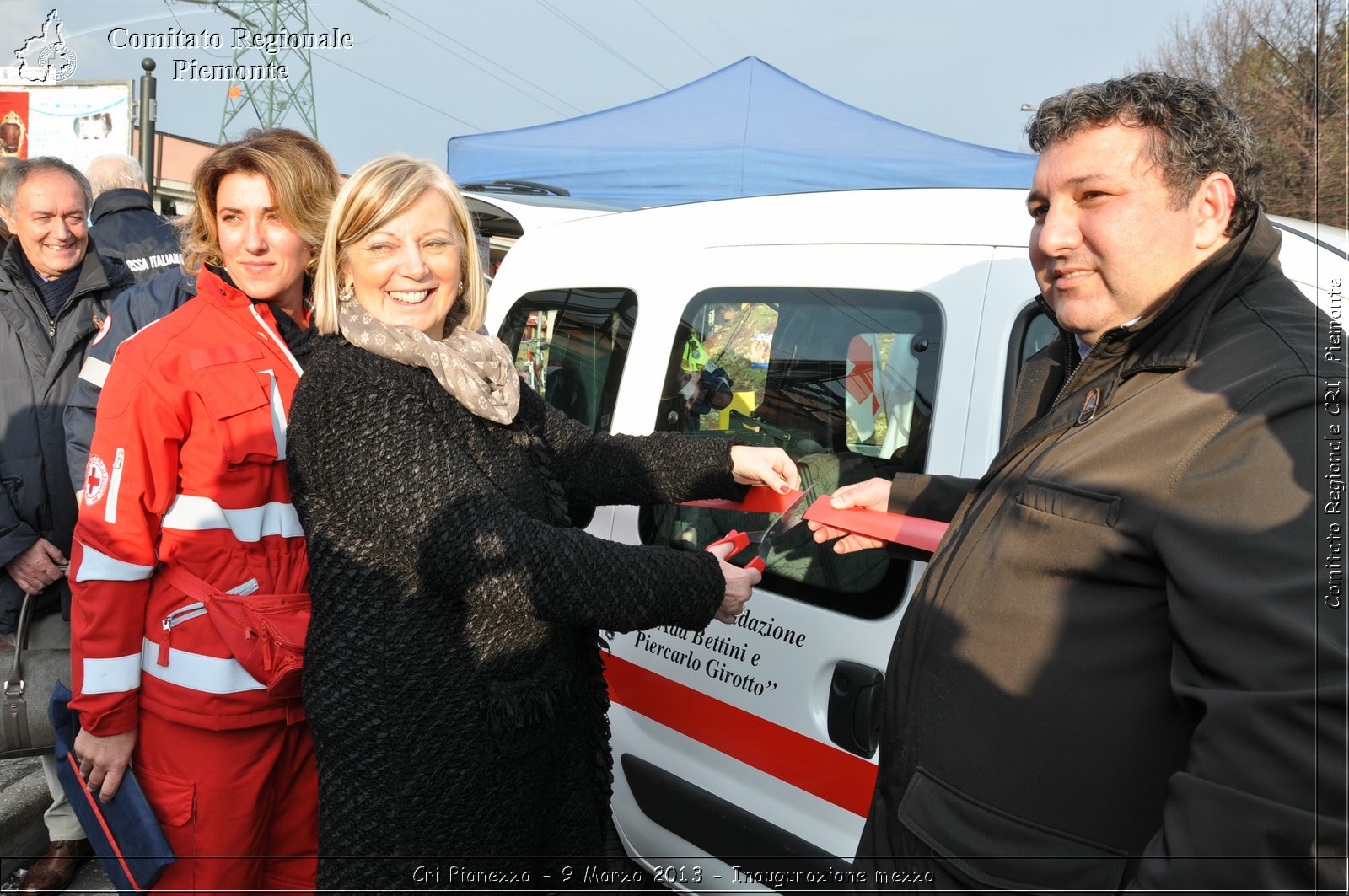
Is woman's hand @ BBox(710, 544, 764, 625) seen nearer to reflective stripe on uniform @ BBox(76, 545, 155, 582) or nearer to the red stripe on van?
the red stripe on van

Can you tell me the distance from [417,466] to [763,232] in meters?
1.18

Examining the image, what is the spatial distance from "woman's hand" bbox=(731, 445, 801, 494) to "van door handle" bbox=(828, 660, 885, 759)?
0.41 metres

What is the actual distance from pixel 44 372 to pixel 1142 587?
10.7 ft

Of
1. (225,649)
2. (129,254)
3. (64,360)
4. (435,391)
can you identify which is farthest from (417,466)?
(129,254)

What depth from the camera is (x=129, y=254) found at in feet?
12.7

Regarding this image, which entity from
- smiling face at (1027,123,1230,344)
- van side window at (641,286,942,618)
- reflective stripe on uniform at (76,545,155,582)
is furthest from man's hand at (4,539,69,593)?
smiling face at (1027,123,1230,344)

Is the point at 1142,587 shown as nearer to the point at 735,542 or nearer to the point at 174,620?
the point at 735,542

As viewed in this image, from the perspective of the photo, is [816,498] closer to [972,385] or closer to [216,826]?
[972,385]

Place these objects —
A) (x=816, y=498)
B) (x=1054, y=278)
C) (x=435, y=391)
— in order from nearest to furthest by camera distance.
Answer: (x=1054, y=278)
(x=435, y=391)
(x=816, y=498)

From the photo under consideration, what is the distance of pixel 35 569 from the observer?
9.00ft

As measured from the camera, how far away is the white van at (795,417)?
74.4 inches

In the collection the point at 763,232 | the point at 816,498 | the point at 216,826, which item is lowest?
the point at 216,826

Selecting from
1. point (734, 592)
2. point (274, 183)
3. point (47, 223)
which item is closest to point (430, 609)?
point (734, 592)

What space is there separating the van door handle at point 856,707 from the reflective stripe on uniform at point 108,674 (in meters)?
1.49
